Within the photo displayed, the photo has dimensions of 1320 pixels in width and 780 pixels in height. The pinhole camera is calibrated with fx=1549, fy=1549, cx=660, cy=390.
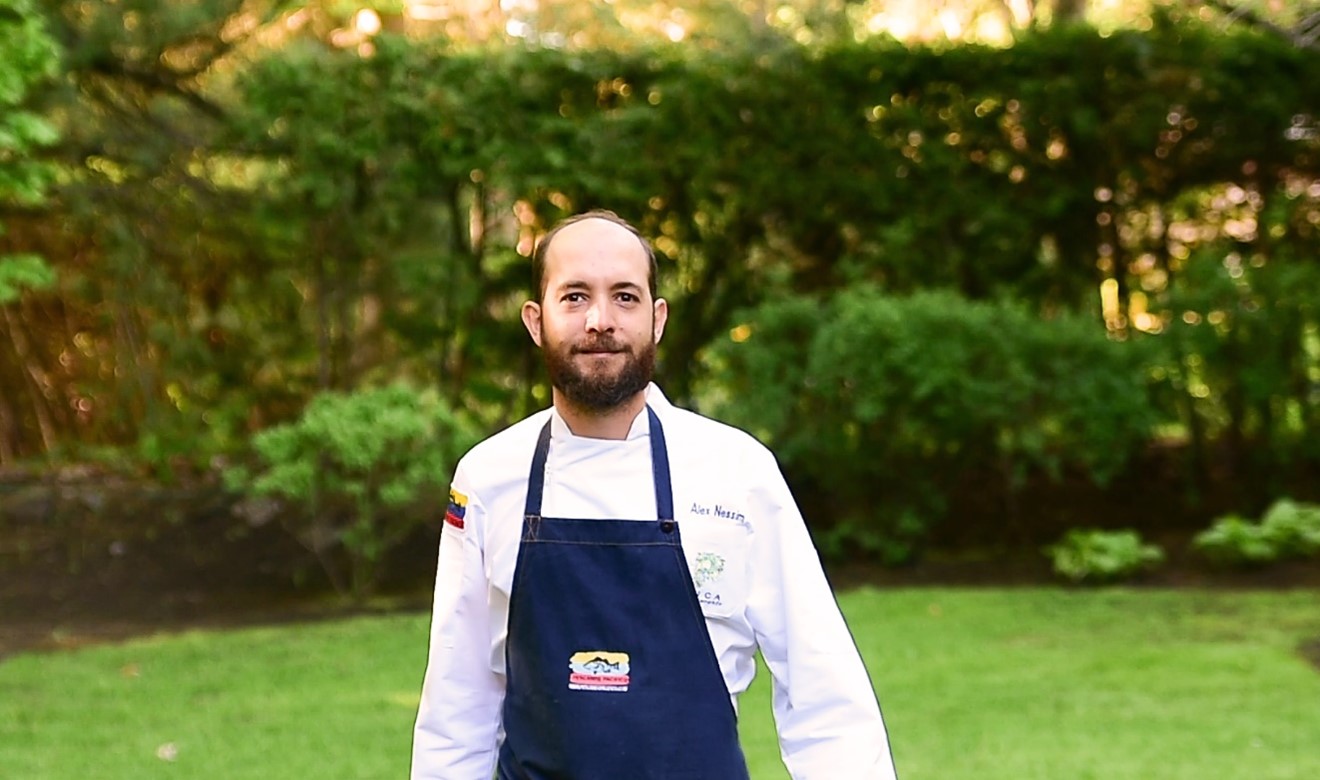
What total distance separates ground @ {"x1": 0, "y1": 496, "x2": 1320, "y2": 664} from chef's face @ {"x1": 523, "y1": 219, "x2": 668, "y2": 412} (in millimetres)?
6202

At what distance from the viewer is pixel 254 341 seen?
36.4ft

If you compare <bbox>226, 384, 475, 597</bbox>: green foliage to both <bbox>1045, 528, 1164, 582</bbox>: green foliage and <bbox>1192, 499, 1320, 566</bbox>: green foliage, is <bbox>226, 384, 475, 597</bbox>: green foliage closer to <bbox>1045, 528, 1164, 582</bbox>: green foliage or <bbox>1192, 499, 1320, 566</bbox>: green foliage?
<bbox>1045, 528, 1164, 582</bbox>: green foliage

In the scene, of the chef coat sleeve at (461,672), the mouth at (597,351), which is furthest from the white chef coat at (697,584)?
the mouth at (597,351)

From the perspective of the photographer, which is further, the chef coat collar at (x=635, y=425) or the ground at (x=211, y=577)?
the ground at (x=211, y=577)

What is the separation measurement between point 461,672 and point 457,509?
26 centimetres

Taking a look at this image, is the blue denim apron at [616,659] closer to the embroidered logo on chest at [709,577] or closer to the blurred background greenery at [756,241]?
the embroidered logo on chest at [709,577]

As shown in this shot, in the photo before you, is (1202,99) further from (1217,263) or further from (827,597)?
(827,597)

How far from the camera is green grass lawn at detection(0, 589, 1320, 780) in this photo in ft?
17.5

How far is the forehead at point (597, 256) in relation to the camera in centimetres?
241

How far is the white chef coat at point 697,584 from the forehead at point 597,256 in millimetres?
204

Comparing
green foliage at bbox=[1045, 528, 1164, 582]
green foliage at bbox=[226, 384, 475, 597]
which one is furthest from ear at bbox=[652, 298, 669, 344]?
green foliage at bbox=[1045, 528, 1164, 582]

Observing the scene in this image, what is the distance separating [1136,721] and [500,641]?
3941 millimetres

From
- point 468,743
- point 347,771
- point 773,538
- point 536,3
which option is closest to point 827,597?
point 773,538

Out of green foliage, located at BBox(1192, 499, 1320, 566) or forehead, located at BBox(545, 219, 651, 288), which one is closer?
forehead, located at BBox(545, 219, 651, 288)
